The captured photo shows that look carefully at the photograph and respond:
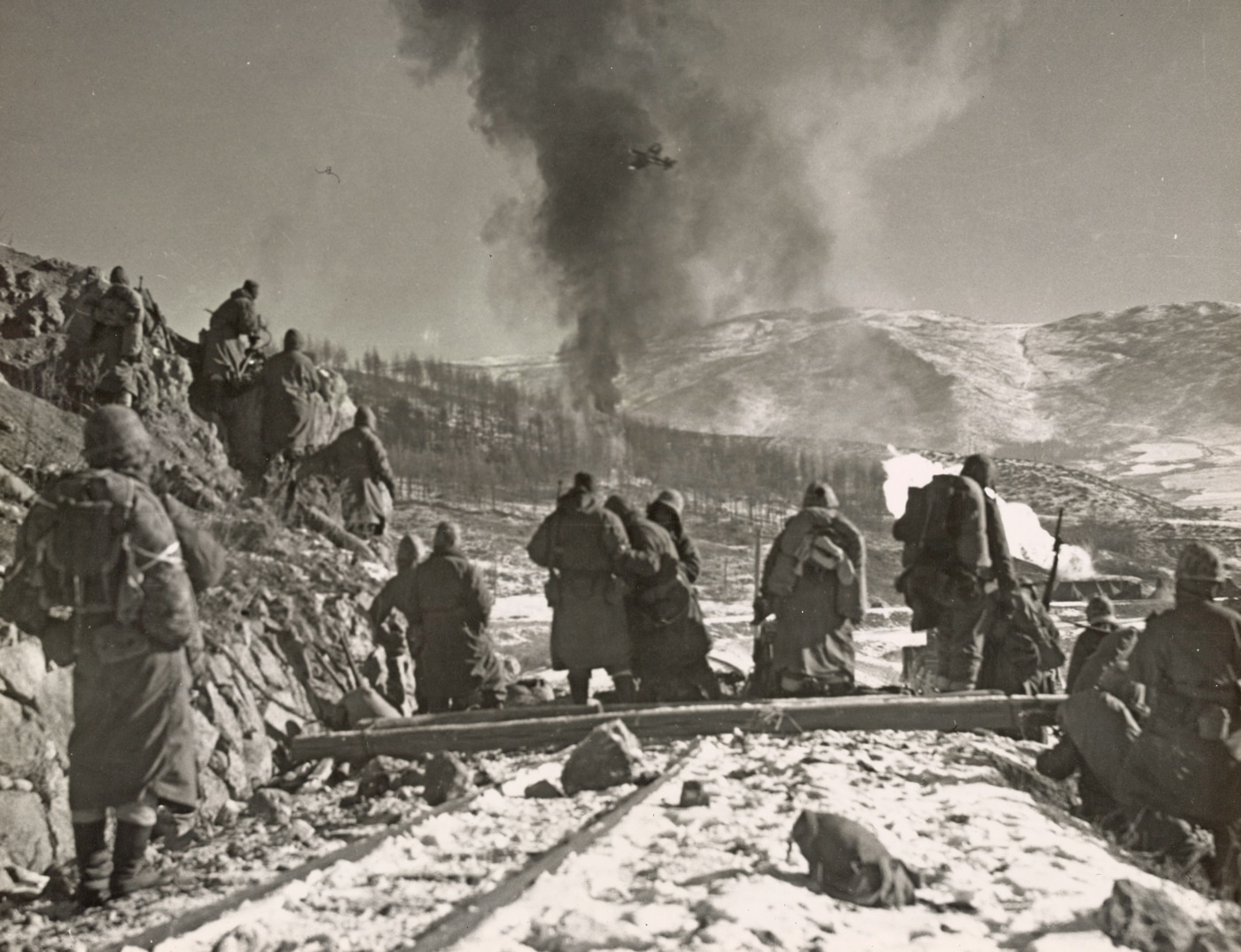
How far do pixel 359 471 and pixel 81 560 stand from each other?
7861 mm

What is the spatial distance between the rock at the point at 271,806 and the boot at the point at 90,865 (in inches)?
52.1

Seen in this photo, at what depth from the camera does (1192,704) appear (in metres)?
4.43

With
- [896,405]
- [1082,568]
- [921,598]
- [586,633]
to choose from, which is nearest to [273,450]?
[586,633]

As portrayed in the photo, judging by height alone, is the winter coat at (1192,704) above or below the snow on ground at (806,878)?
above

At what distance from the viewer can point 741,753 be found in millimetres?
5848

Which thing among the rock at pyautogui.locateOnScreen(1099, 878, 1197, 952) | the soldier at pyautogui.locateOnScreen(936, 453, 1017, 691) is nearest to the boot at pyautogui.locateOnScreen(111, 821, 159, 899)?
the rock at pyautogui.locateOnScreen(1099, 878, 1197, 952)

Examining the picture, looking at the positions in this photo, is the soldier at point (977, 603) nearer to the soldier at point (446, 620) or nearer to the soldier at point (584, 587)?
the soldier at point (584, 587)

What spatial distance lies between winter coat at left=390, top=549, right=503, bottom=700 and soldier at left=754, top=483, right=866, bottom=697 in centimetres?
241

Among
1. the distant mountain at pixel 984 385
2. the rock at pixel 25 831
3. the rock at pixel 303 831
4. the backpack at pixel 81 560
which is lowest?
the rock at pixel 303 831

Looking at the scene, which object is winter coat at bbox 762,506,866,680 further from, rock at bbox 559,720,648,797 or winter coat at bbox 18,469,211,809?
winter coat at bbox 18,469,211,809

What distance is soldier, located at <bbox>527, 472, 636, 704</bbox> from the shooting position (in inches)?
307

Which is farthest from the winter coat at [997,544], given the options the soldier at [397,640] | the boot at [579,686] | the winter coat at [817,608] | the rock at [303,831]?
the rock at [303,831]

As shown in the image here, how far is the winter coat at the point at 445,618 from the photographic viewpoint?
25.5 feet

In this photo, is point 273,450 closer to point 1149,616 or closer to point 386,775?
point 386,775
